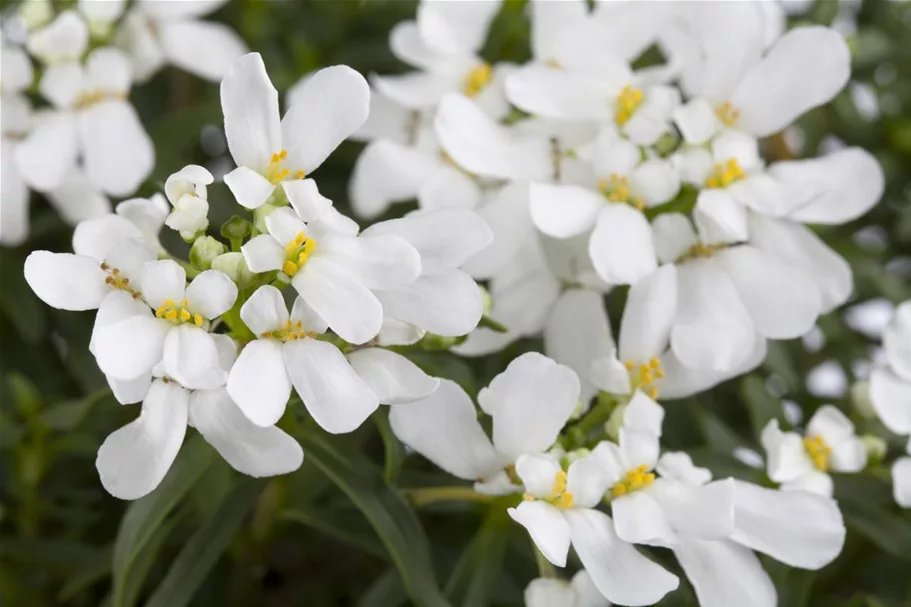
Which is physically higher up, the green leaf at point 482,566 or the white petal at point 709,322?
the white petal at point 709,322

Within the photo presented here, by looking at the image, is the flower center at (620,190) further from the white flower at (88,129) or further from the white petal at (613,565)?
the white flower at (88,129)

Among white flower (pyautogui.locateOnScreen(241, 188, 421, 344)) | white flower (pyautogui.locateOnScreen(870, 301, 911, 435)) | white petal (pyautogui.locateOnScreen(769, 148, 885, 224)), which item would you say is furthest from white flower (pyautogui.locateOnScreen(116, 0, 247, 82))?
white flower (pyautogui.locateOnScreen(870, 301, 911, 435))

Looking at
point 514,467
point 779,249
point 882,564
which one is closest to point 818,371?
point 882,564

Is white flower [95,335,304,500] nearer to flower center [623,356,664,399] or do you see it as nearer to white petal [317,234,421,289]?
white petal [317,234,421,289]

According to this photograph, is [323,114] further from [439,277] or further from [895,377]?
[895,377]

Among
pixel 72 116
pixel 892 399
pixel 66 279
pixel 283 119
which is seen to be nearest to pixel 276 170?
pixel 283 119

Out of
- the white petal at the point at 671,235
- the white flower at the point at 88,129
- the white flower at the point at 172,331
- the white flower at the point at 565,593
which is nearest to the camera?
the white flower at the point at 172,331

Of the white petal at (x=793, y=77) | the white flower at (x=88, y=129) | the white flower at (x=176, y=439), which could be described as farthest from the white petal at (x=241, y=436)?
the white petal at (x=793, y=77)
